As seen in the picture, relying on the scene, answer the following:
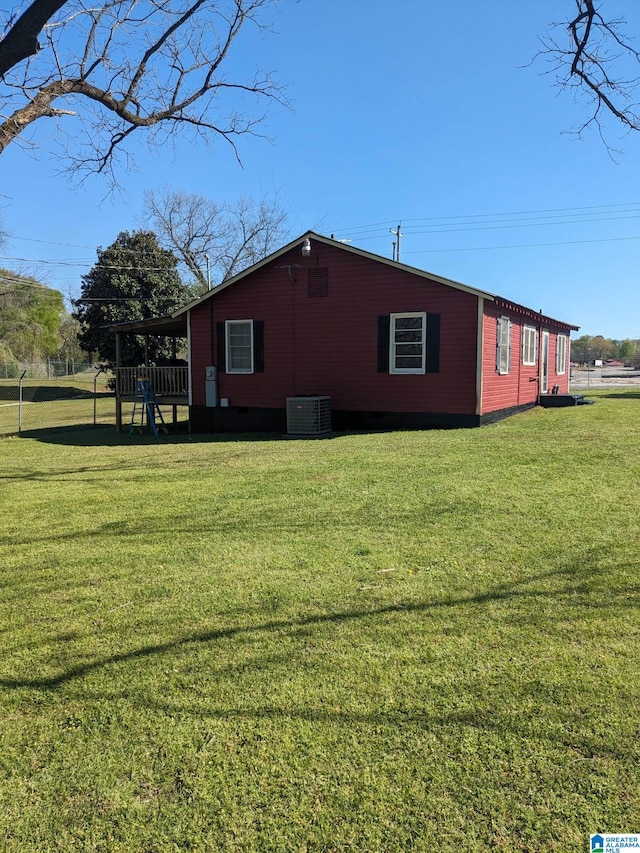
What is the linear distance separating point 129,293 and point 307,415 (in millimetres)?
21101

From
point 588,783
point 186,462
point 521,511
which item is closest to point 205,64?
point 186,462

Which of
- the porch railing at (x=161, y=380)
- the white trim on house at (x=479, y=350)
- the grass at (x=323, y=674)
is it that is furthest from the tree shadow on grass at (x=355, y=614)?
the porch railing at (x=161, y=380)

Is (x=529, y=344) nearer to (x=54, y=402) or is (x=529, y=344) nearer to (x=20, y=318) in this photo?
(x=54, y=402)

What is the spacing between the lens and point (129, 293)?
2975 centimetres

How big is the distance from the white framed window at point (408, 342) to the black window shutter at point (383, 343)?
7 centimetres

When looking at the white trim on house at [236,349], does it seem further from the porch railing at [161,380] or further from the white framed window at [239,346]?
the porch railing at [161,380]

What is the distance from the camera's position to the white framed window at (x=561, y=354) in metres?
20.2

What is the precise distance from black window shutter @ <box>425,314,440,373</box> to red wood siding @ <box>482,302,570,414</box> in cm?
92

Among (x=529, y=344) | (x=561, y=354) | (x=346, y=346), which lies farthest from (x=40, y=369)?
(x=529, y=344)

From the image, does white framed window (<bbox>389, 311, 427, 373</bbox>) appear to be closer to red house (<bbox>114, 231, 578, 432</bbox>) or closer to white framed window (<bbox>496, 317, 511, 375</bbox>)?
red house (<bbox>114, 231, 578, 432</bbox>)

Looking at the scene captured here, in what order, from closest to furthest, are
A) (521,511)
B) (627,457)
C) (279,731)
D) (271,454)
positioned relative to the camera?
(279,731) < (521,511) < (627,457) < (271,454)

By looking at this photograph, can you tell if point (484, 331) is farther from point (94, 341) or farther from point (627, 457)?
point (94, 341)

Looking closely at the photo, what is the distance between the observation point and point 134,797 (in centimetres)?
196

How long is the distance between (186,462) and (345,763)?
22.4 ft
